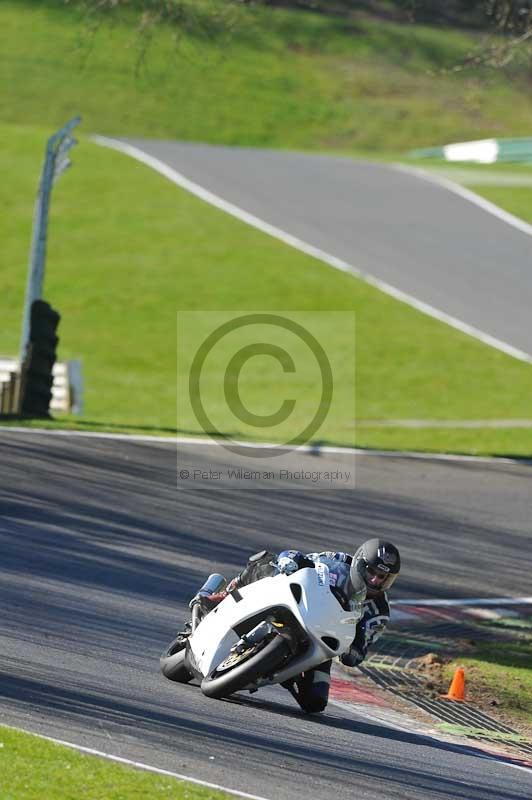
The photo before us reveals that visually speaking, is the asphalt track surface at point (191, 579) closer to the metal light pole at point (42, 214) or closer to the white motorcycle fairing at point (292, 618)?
the white motorcycle fairing at point (292, 618)

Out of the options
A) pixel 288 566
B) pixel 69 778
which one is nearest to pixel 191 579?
pixel 288 566

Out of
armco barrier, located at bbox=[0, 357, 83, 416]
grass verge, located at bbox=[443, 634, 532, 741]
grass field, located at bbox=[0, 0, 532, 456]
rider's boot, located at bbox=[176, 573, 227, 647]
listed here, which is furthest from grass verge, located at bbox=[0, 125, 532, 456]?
rider's boot, located at bbox=[176, 573, 227, 647]

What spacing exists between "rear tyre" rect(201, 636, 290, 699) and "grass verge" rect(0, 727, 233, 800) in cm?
173

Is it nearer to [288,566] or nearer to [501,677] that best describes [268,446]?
[501,677]

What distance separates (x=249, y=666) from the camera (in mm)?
8469

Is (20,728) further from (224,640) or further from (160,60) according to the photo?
(160,60)

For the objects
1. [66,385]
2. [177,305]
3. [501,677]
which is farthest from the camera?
[177,305]

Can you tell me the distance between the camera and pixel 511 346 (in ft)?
98.1

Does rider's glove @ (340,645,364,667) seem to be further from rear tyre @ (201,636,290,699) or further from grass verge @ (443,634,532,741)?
grass verge @ (443,634,532,741)

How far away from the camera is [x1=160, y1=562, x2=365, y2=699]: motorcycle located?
27.9 ft

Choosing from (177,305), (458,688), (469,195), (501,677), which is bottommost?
(501,677)

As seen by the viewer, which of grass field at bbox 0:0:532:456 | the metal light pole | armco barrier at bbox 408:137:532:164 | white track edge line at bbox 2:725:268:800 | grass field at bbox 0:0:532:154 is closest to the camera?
white track edge line at bbox 2:725:268:800

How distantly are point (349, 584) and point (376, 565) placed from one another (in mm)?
243

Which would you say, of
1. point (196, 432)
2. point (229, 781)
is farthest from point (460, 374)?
point (229, 781)
